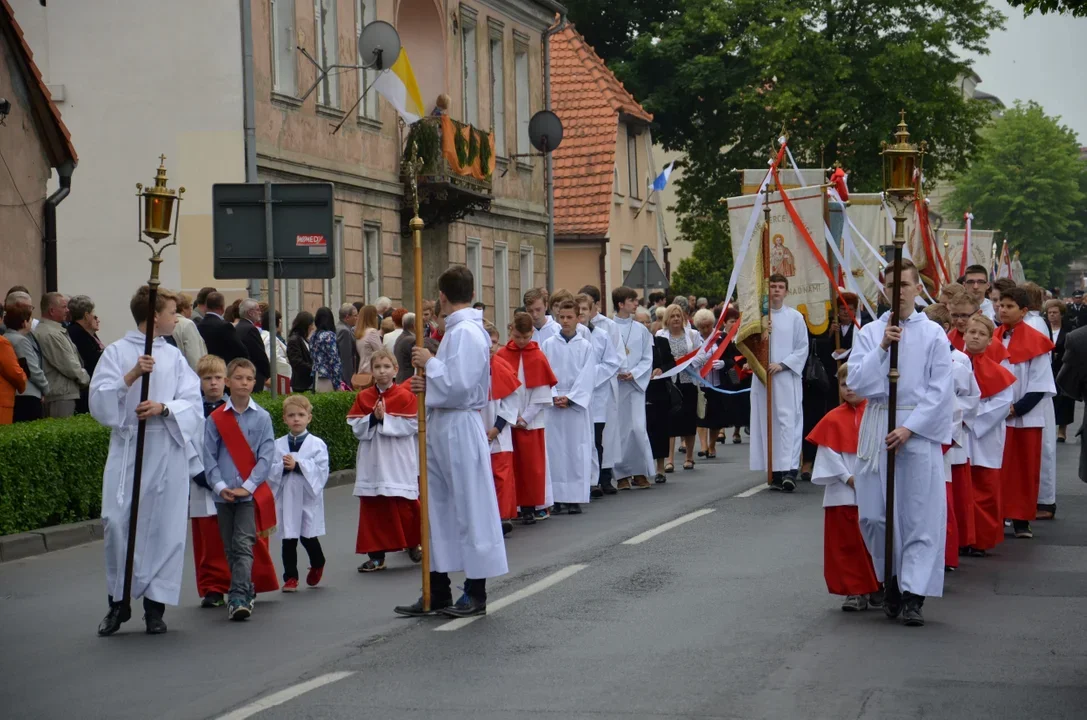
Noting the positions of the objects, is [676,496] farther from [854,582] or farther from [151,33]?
[151,33]

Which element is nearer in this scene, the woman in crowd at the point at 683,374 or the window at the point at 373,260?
the woman in crowd at the point at 683,374

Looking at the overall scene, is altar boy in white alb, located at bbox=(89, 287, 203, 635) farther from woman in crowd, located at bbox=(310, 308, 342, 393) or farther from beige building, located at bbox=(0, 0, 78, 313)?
beige building, located at bbox=(0, 0, 78, 313)

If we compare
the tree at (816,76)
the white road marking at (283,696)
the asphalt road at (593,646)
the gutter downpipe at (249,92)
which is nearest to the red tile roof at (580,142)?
the tree at (816,76)

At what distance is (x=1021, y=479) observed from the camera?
14500 millimetres

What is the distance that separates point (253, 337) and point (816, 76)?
2998 cm

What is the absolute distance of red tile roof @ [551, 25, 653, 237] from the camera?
4559 cm

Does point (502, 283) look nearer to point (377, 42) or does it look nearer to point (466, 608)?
point (377, 42)

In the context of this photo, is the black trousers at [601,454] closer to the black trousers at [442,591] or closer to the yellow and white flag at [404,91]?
the yellow and white flag at [404,91]

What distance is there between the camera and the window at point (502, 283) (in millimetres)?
37406

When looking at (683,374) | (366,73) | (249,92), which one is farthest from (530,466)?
(366,73)

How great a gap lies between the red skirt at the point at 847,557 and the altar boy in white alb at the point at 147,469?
3.65 m

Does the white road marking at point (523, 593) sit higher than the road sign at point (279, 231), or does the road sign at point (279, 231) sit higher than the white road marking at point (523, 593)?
the road sign at point (279, 231)

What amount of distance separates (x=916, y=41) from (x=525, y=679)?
134 feet

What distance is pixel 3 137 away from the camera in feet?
74.4
